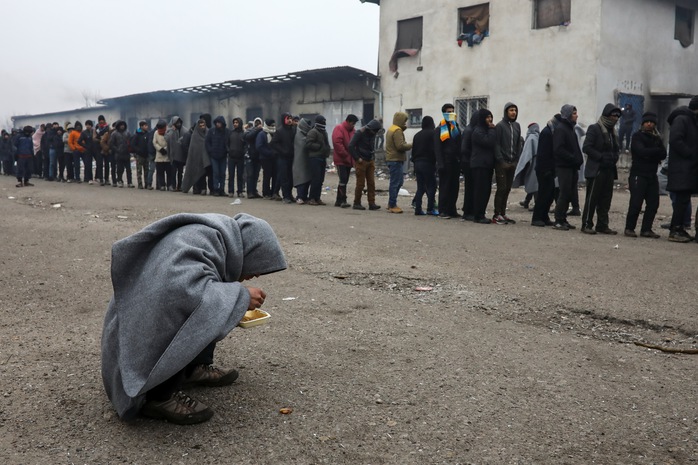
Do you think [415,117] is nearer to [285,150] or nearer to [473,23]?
[473,23]

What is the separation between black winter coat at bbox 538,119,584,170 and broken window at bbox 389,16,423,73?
48.8 feet

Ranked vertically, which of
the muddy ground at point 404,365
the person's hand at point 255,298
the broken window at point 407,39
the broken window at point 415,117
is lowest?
the muddy ground at point 404,365

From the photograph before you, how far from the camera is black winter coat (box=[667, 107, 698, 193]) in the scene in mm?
8648

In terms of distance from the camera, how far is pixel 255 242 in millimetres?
3016

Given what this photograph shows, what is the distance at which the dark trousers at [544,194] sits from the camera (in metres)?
10.2

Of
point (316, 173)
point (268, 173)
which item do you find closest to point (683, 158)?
point (316, 173)

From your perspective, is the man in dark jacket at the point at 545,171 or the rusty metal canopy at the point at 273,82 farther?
the rusty metal canopy at the point at 273,82

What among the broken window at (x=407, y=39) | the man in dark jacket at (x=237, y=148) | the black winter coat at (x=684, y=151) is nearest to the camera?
the black winter coat at (x=684, y=151)

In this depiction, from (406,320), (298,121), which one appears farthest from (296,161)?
(406,320)

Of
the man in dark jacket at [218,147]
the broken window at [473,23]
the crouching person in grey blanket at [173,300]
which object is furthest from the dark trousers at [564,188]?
the broken window at [473,23]

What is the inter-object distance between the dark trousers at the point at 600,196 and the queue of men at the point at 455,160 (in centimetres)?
1

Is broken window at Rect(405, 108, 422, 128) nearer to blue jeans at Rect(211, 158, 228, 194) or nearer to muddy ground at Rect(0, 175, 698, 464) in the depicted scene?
blue jeans at Rect(211, 158, 228, 194)

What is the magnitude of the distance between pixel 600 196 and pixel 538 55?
12090 mm

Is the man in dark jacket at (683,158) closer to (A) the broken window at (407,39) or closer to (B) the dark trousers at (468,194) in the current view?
(B) the dark trousers at (468,194)
